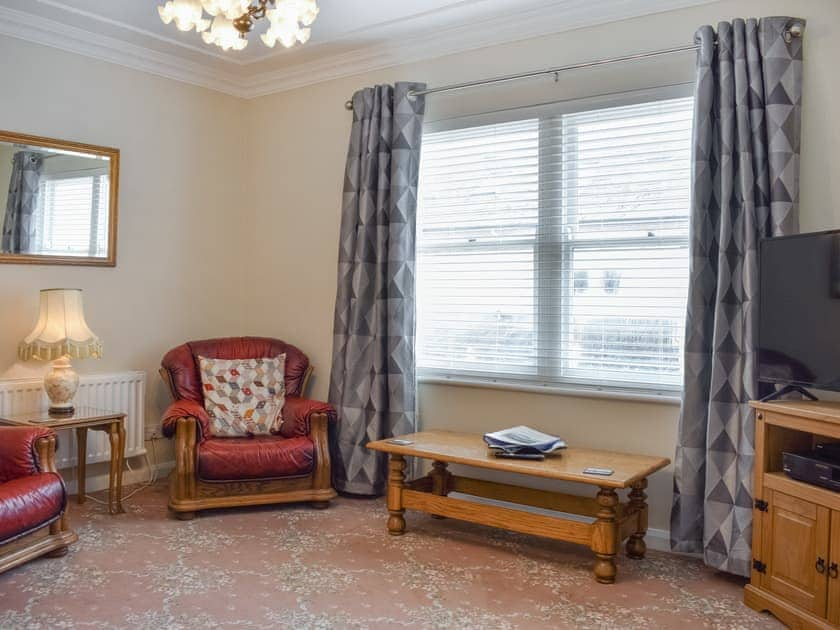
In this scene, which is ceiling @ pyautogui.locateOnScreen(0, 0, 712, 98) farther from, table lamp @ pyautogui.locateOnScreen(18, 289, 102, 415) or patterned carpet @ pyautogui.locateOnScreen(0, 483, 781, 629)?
patterned carpet @ pyautogui.locateOnScreen(0, 483, 781, 629)

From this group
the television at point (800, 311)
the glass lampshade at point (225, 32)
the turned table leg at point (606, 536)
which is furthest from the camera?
Answer: the turned table leg at point (606, 536)

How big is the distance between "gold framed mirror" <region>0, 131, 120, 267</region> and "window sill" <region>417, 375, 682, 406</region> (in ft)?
6.64

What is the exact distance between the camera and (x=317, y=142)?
479 centimetres

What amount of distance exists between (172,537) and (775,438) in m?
2.66

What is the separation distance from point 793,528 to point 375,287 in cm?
242

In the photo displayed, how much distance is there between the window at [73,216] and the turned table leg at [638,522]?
3.16m

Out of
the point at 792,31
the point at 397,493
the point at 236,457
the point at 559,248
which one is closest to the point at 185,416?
the point at 236,457

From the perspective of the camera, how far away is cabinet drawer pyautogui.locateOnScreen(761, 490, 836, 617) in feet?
8.41

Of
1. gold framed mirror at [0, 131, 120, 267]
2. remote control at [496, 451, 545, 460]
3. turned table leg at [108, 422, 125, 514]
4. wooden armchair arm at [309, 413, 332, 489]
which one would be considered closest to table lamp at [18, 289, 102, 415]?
turned table leg at [108, 422, 125, 514]

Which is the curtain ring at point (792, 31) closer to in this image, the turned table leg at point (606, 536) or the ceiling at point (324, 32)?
the ceiling at point (324, 32)

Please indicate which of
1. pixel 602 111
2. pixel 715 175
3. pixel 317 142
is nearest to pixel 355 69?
pixel 317 142

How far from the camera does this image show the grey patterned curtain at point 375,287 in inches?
165

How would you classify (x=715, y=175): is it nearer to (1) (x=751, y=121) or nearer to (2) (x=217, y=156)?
(1) (x=751, y=121)

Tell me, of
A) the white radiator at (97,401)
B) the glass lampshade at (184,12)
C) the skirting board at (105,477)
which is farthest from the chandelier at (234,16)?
the skirting board at (105,477)
